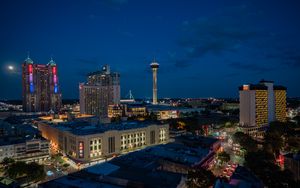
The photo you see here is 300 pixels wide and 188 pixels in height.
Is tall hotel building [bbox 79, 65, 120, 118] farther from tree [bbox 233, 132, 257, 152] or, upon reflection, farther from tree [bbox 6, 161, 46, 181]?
tree [bbox 6, 161, 46, 181]

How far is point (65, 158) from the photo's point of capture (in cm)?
3581

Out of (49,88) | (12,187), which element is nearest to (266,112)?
(12,187)

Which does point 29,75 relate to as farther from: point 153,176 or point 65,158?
point 153,176

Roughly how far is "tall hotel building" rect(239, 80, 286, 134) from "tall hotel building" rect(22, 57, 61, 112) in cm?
7198

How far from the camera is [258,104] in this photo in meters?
57.3

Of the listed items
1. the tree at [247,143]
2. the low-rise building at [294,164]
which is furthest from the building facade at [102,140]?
the low-rise building at [294,164]

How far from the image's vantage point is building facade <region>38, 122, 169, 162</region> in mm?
33469

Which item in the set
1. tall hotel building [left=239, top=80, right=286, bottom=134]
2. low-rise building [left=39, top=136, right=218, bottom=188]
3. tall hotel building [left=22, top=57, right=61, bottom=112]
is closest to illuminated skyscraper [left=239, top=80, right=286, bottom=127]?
tall hotel building [left=239, top=80, right=286, bottom=134]

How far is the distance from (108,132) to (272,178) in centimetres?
2264

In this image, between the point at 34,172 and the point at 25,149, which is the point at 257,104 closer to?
the point at 25,149

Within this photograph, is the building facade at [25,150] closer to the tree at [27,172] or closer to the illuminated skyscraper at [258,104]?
the tree at [27,172]

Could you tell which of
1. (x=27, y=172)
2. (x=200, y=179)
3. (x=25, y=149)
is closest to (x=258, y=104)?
(x=200, y=179)

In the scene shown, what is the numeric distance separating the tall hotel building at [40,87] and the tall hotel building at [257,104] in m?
72.0

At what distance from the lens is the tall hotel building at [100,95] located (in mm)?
87875
